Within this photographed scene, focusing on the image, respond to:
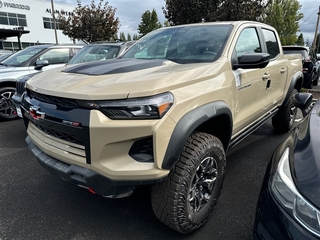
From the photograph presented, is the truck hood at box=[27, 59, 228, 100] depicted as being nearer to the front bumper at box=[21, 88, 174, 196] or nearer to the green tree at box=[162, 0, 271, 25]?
the front bumper at box=[21, 88, 174, 196]

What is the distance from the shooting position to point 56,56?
6168 mm

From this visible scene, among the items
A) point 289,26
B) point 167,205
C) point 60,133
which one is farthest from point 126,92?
point 289,26

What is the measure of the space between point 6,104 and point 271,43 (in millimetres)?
5226

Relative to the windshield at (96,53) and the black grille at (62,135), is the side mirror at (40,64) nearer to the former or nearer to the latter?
the windshield at (96,53)

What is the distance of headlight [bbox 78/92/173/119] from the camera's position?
1.62 metres

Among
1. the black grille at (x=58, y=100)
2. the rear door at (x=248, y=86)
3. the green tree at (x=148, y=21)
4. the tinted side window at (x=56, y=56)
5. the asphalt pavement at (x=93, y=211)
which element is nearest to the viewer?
the black grille at (x=58, y=100)

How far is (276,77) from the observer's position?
138 inches

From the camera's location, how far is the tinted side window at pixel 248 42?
2.71 meters

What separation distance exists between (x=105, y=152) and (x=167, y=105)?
51 cm

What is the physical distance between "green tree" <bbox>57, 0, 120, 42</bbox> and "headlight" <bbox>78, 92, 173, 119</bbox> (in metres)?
17.8

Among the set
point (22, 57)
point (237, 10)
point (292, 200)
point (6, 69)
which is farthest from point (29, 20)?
point (292, 200)

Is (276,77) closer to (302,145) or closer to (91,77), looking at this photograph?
(302,145)

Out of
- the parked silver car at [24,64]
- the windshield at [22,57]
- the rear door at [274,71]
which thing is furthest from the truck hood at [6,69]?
the rear door at [274,71]

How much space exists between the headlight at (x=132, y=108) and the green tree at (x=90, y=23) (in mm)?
17760
